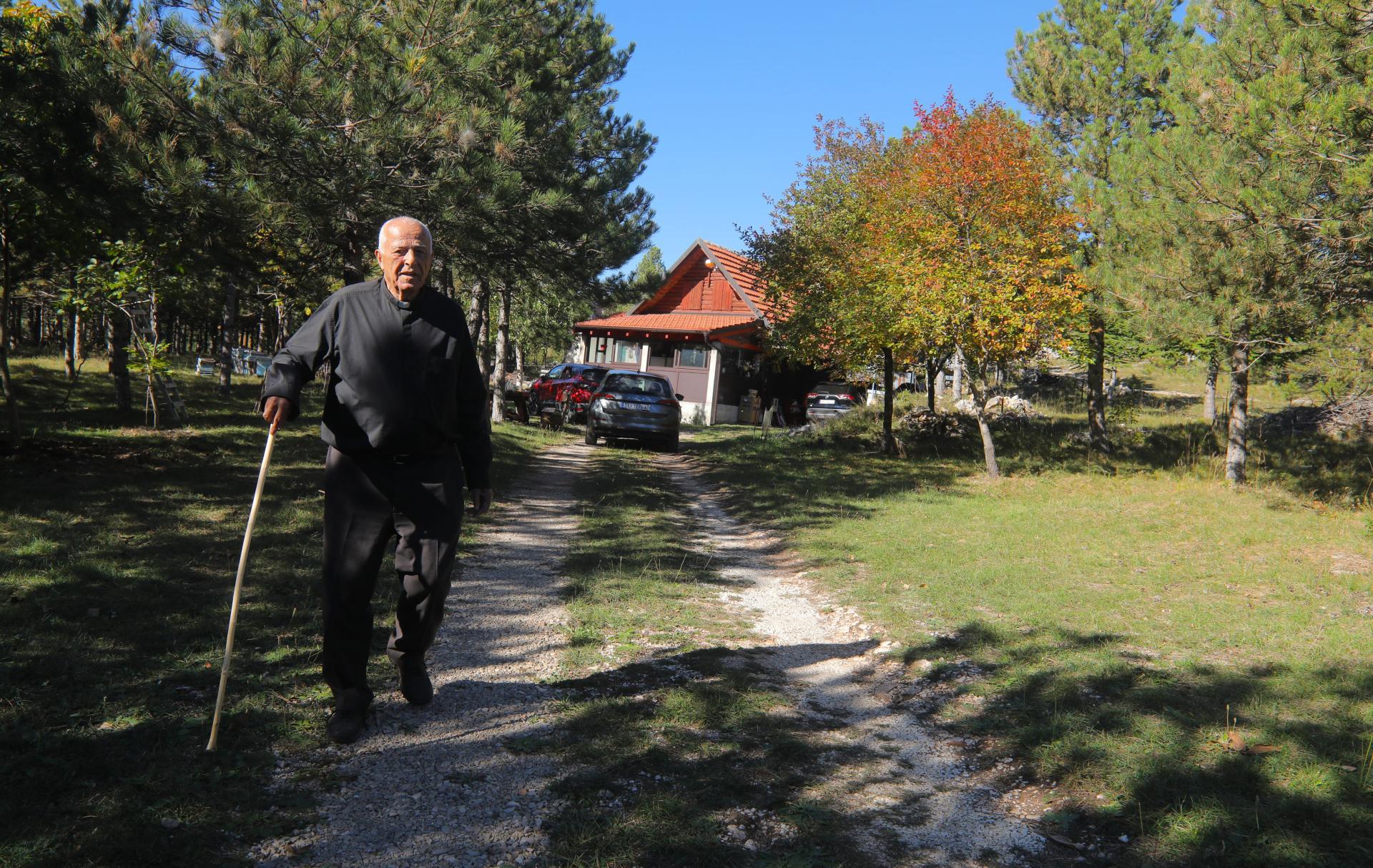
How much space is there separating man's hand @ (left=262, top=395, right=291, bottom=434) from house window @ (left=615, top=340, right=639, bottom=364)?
29.6m

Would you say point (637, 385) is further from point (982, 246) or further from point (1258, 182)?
point (1258, 182)

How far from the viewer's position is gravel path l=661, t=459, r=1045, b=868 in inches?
125

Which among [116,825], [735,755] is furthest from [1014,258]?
[116,825]

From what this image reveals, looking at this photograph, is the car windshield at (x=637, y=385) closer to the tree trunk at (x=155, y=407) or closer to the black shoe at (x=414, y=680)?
the tree trunk at (x=155, y=407)

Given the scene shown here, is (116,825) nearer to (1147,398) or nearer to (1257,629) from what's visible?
(1257,629)

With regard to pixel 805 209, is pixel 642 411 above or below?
below

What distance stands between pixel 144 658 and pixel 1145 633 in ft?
19.8

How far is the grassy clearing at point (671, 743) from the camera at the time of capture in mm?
2889

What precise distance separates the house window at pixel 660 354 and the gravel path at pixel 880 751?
24775 millimetres

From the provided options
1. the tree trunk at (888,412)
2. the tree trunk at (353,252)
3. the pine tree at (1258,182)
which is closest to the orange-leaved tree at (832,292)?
the tree trunk at (888,412)

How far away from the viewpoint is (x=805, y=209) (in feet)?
77.6

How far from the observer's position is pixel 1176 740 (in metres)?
4.05

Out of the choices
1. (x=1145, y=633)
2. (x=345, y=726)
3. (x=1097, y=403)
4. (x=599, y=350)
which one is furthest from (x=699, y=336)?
(x=345, y=726)

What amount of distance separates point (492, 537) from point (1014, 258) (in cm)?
1001
